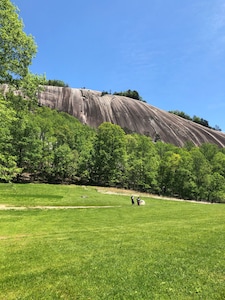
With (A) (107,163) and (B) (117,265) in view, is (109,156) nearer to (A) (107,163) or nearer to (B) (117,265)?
(A) (107,163)

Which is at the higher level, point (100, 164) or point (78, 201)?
point (100, 164)

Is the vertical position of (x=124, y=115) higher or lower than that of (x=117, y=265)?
higher

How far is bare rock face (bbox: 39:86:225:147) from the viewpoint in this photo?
3499 inches

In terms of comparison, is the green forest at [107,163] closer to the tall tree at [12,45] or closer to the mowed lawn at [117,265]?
the tall tree at [12,45]

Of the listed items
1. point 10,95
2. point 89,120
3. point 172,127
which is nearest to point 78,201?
point 10,95

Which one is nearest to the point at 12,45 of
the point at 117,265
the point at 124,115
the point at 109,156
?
the point at 117,265

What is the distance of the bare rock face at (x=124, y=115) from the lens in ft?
292

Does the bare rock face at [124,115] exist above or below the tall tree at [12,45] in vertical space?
above

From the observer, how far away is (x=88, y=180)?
68.2 meters

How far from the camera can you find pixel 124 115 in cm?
Result: 9125

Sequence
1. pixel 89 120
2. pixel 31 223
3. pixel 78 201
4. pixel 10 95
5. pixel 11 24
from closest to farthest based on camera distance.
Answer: pixel 11 24 < pixel 10 95 < pixel 31 223 < pixel 78 201 < pixel 89 120

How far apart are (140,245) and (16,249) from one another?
5.42m

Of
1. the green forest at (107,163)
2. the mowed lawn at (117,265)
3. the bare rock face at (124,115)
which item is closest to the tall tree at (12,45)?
the mowed lawn at (117,265)

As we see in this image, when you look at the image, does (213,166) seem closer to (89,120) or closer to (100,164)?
(100,164)
